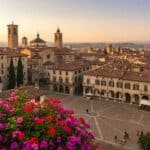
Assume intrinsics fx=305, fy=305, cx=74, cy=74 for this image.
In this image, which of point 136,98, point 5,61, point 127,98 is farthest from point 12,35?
point 136,98

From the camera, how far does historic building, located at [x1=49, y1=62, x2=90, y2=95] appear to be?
6038 centimetres

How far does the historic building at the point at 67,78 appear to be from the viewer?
198ft

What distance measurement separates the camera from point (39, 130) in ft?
25.5

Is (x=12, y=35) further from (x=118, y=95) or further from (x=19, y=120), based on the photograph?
(x=19, y=120)

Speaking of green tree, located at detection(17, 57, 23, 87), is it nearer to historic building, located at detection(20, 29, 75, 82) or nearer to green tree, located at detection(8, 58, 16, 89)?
green tree, located at detection(8, 58, 16, 89)

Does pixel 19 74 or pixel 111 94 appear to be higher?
pixel 19 74

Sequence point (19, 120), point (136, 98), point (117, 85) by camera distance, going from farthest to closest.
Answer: point (117, 85) → point (136, 98) → point (19, 120)

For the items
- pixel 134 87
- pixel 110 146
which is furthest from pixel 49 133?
pixel 134 87

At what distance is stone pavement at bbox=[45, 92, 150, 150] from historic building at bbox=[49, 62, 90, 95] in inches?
197

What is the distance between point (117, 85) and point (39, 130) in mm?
46044

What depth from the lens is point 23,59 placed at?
66.9 m

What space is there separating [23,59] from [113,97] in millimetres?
23593

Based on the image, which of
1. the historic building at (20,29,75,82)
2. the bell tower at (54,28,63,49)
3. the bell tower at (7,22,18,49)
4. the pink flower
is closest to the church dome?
the bell tower at (7,22,18,49)

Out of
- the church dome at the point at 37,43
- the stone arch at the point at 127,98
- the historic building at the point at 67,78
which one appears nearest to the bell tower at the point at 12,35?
the church dome at the point at 37,43
